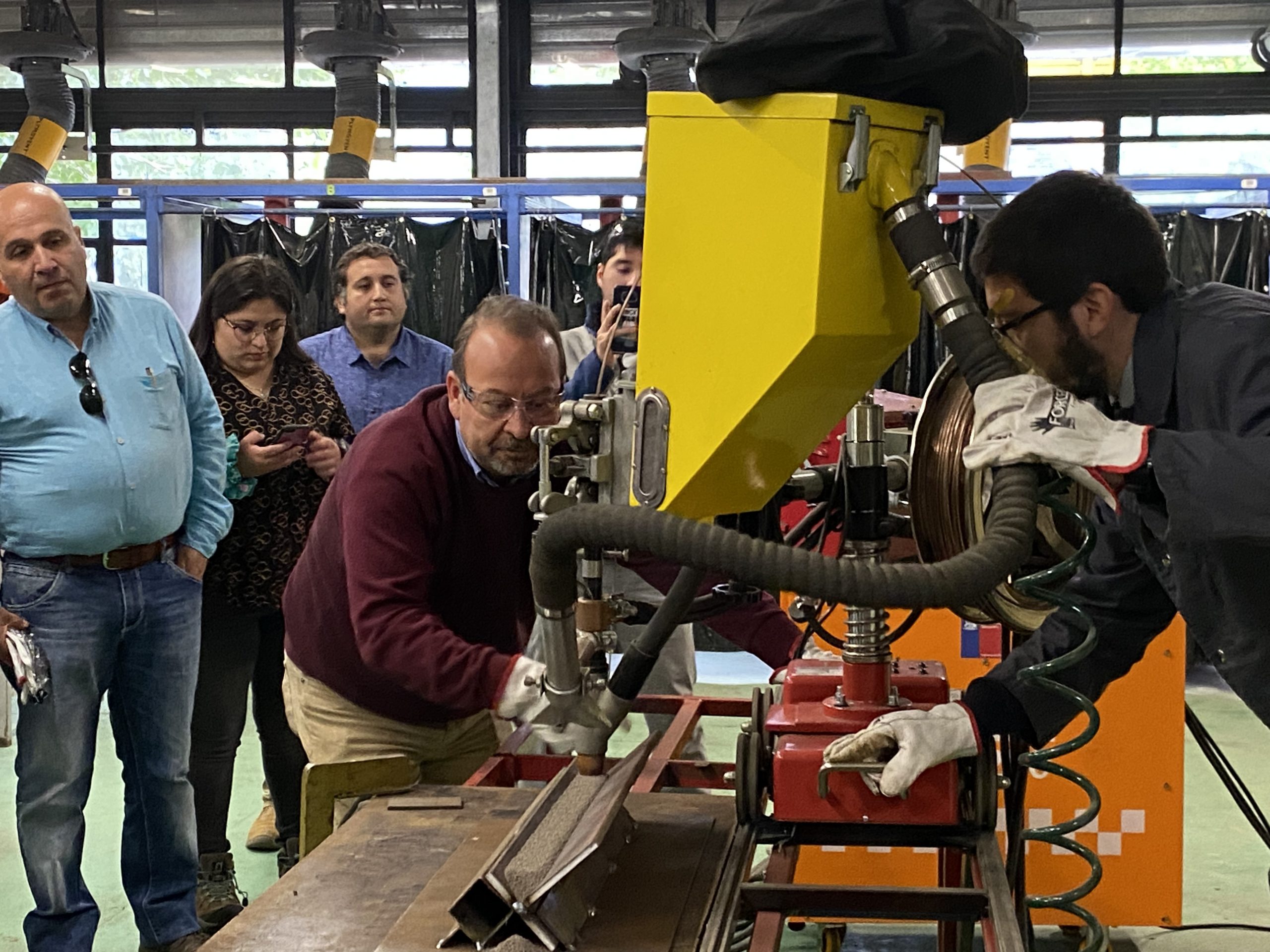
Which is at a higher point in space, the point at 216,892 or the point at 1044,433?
the point at 1044,433

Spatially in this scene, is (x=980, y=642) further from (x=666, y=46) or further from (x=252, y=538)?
(x=666, y=46)

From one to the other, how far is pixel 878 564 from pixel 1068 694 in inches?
25.1

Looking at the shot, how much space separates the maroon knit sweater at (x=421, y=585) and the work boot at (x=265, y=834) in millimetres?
1451

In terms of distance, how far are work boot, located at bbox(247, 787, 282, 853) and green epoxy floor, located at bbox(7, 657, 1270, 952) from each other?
3cm

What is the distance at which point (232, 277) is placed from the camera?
10.5 ft

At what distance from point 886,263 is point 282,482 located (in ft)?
7.10

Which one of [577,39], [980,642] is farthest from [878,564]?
[577,39]

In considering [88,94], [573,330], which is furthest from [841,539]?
[88,94]

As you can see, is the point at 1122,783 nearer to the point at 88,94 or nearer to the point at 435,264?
the point at 435,264

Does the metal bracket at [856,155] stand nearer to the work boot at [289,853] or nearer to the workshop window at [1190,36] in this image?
the work boot at [289,853]

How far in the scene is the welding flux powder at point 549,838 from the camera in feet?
4.34

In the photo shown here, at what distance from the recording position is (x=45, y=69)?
6.55 metres

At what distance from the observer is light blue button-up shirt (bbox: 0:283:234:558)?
2619mm

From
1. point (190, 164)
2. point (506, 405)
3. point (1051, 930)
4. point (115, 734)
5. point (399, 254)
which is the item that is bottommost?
point (1051, 930)
